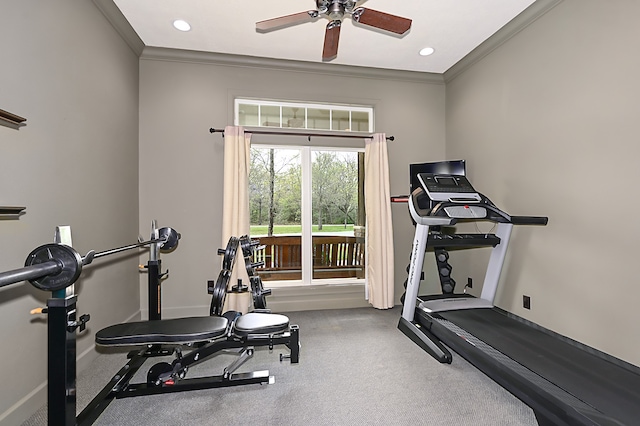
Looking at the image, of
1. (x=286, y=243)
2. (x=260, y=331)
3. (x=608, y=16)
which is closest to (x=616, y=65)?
(x=608, y=16)

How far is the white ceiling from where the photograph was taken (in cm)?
275

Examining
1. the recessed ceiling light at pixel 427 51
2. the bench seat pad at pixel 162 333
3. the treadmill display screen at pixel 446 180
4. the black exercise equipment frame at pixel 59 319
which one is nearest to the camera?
the black exercise equipment frame at pixel 59 319

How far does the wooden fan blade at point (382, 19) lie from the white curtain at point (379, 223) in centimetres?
167

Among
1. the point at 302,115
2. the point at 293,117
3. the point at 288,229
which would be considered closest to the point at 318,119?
the point at 302,115

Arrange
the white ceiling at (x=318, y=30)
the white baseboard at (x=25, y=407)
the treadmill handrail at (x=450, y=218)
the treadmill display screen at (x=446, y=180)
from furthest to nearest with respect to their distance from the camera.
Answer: the treadmill display screen at (x=446, y=180) < the white ceiling at (x=318, y=30) < the treadmill handrail at (x=450, y=218) < the white baseboard at (x=25, y=407)

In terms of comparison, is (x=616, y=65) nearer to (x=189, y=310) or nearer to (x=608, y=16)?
(x=608, y=16)

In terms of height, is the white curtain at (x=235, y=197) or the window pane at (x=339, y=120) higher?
the window pane at (x=339, y=120)

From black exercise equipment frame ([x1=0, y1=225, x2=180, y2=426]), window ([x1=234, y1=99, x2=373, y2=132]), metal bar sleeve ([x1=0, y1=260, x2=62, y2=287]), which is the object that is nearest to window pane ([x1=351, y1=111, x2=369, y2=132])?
window ([x1=234, y1=99, x2=373, y2=132])

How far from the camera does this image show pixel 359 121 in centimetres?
418

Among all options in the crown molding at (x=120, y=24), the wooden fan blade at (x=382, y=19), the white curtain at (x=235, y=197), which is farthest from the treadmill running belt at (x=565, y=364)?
the crown molding at (x=120, y=24)

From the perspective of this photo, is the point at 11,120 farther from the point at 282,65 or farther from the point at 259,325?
the point at 282,65

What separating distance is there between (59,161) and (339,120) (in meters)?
2.96

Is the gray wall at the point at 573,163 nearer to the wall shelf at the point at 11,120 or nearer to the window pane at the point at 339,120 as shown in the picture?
the window pane at the point at 339,120

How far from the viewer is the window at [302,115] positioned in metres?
3.87
